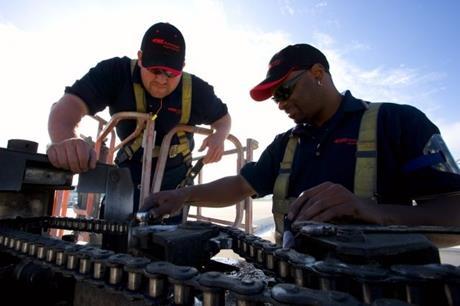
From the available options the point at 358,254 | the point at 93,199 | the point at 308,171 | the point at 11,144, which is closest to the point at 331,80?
the point at 308,171

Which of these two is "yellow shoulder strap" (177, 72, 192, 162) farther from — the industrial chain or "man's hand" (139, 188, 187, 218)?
the industrial chain

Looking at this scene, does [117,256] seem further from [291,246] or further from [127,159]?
[127,159]

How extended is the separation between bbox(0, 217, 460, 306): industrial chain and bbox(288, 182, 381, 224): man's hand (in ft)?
0.67

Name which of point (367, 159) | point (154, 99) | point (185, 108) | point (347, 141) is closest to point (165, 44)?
point (154, 99)

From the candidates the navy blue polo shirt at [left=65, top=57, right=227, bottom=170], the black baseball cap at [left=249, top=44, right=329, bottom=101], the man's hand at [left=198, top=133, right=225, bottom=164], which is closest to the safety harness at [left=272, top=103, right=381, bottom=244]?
the black baseball cap at [left=249, top=44, right=329, bottom=101]

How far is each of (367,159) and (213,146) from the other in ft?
5.70

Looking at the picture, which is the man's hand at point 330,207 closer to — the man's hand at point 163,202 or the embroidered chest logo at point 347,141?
the embroidered chest logo at point 347,141

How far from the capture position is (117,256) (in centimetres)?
108

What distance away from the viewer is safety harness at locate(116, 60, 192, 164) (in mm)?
2883

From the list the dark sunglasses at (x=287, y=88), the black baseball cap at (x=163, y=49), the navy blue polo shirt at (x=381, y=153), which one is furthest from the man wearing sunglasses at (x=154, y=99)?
the navy blue polo shirt at (x=381, y=153)

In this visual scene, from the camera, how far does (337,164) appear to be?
2.02m

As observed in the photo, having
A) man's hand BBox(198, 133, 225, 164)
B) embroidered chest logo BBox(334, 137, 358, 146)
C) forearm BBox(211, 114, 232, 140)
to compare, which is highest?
forearm BBox(211, 114, 232, 140)

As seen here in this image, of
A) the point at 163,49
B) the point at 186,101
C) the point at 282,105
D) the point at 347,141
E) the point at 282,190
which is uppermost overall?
the point at 163,49

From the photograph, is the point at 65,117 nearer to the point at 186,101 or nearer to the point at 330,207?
the point at 186,101
